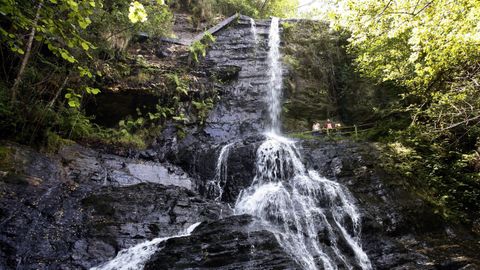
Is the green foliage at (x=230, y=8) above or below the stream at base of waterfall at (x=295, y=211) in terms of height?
above

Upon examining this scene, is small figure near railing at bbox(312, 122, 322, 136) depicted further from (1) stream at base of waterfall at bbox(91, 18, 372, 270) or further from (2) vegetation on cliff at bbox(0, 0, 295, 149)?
(2) vegetation on cliff at bbox(0, 0, 295, 149)

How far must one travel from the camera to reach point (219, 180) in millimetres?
9414

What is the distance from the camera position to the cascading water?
603cm

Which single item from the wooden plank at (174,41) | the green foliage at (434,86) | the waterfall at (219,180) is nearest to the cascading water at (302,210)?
the waterfall at (219,180)

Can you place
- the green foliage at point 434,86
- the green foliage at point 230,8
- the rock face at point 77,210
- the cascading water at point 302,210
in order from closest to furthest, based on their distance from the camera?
the rock face at point 77,210 < the cascading water at point 302,210 < the green foliage at point 434,86 < the green foliage at point 230,8

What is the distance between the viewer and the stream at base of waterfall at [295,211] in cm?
572

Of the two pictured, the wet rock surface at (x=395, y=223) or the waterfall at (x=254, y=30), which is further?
the waterfall at (x=254, y=30)

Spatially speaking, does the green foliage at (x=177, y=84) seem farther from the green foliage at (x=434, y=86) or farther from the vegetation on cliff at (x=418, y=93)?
the green foliage at (x=434, y=86)

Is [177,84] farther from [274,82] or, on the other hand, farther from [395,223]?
[395,223]

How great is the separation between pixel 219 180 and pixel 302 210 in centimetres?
295

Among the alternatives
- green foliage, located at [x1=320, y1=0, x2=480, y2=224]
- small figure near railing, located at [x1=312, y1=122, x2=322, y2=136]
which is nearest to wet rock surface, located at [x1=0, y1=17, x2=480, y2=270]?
Answer: green foliage, located at [x1=320, y1=0, x2=480, y2=224]

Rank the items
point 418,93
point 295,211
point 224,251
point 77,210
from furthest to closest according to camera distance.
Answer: point 418,93
point 295,211
point 77,210
point 224,251

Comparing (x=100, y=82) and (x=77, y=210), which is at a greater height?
(x=100, y=82)

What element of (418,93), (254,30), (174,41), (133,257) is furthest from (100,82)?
(418,93)
